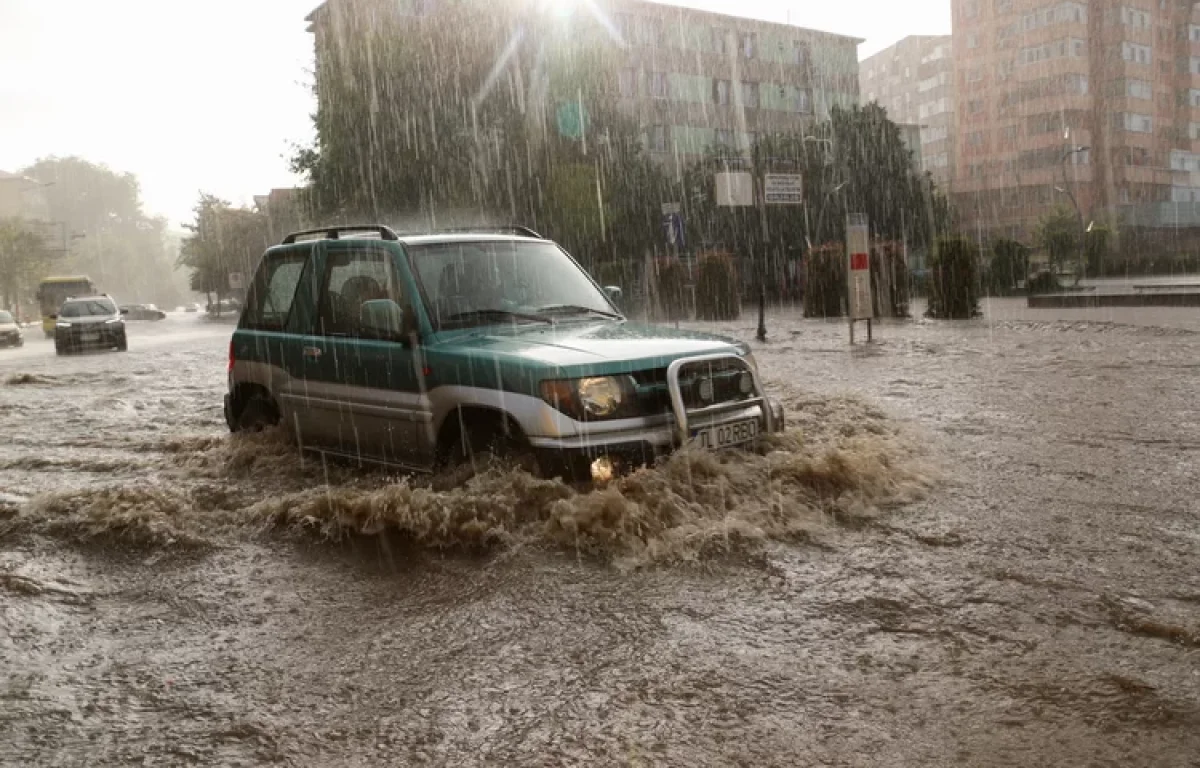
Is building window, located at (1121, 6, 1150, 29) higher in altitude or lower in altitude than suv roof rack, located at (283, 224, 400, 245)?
higher

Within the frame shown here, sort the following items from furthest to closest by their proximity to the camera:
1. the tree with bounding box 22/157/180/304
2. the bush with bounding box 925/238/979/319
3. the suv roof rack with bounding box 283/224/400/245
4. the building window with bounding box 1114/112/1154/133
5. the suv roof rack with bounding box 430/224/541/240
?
the tree with bounding box 22/157/180/304 < the building window with bounding box 1114/112/1154/133 < the bush with bounding box 925/238/979/319 < the suv roof rack with bounding box 430/224/541/240 < the suv roof rack with bounding box 283/224/400/245

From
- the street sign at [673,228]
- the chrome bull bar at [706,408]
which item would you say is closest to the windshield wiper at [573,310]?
the chrome bull bar at [706,408]

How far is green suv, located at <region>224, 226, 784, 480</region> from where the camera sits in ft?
18.3

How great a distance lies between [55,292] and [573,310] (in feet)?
140

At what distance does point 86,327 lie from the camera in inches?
1142

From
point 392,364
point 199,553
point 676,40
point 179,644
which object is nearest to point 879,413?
point 392,364

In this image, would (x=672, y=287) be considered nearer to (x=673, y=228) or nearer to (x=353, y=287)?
(x=673, y=228)

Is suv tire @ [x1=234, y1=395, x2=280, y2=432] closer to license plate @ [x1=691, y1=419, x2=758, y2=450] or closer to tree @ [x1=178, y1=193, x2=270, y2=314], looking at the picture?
license plate @ [x1=691, y1=419, x2=758, y2=450]

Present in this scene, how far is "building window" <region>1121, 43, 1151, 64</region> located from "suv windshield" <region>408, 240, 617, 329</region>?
93.3m

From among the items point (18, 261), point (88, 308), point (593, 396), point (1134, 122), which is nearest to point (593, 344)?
point (593, 396)

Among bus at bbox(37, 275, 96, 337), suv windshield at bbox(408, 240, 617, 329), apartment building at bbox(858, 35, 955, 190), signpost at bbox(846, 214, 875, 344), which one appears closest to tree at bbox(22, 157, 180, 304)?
apartment building at bbox(858, 35, 955, 190)

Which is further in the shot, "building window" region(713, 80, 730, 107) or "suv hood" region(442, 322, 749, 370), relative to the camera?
"building window" region(713, 80, 730, 107)

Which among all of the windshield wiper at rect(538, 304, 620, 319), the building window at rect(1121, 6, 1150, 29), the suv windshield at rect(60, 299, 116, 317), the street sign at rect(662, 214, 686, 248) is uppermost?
the building window at rect(1121, 6, 1150, 29)

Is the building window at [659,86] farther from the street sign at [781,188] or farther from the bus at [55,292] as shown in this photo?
the street sign at [781,188]
